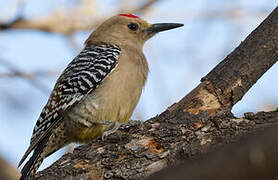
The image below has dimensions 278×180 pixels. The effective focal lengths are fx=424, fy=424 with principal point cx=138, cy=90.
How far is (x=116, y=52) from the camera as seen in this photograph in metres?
6.58

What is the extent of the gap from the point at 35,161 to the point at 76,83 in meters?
1.34

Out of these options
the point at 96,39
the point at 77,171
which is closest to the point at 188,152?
the point at 77,171

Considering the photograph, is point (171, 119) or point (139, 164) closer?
point (139, 164)

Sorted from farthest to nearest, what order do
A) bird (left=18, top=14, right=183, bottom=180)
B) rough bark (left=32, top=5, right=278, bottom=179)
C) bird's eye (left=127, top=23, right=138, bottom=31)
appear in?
bird's eye (left=127, top=23, right=138, bottom=31) → bird (left=18, top=14, right=183, bottom=180) → rough bark (left=32, top=5, right=278, bottom=179)

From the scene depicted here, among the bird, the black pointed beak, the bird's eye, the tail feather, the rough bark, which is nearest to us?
the rough bark

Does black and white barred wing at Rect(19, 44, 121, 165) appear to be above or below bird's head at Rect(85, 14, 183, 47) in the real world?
below

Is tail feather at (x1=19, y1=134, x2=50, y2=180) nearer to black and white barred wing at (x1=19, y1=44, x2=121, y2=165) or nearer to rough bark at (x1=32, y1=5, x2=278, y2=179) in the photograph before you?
black and white barred wing at (x1=19, y1=44, x2=121, y2=165)

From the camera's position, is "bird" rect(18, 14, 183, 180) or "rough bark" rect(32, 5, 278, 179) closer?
"rough bark" rect(32, 5, 278, 179)

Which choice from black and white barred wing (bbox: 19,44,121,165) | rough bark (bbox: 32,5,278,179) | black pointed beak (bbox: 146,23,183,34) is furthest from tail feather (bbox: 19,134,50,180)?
black pointed beak (bbox: 146,23,183,34)

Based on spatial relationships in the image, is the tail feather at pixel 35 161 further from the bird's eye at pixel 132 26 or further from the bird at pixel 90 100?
the bird's eye at pixel 132 26

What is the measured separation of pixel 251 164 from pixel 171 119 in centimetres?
290

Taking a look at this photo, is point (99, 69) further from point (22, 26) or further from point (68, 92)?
point (22, 26)

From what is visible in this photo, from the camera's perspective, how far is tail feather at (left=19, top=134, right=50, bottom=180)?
5.01 meters

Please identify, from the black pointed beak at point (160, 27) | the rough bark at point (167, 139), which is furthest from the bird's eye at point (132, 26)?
the rough bark at point (167, 139)
